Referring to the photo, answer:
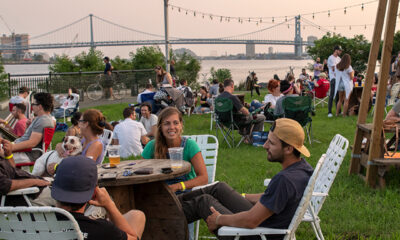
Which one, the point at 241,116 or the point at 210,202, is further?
the point at 241,116

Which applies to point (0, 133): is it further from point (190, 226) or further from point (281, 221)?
point (281, 221)

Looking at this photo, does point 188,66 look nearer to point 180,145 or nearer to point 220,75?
point 220,75

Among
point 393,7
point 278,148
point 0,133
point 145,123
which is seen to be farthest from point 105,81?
point 278,148

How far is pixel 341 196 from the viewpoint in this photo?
4.93 meters

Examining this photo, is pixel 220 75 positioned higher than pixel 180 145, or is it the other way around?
pixel 220 75

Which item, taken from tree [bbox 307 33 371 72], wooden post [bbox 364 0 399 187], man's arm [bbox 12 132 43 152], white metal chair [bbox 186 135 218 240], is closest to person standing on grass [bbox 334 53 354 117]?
wooden post [bbox 364 0 399 187]

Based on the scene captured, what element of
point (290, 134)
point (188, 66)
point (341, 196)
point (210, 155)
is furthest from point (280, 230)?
point (188, 66)

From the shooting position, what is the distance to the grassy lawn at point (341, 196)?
157 inches

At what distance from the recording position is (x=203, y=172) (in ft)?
12.3

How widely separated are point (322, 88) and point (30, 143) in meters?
10.3

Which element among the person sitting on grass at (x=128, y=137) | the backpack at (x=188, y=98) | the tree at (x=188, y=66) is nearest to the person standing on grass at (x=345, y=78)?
the backpack at (x=188, y=98)

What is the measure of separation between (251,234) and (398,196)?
269 centimetres

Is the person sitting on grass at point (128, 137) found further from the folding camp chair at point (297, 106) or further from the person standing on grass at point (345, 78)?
the person standing on grass at point (345, 78)

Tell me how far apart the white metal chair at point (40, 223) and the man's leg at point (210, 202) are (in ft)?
3.98
